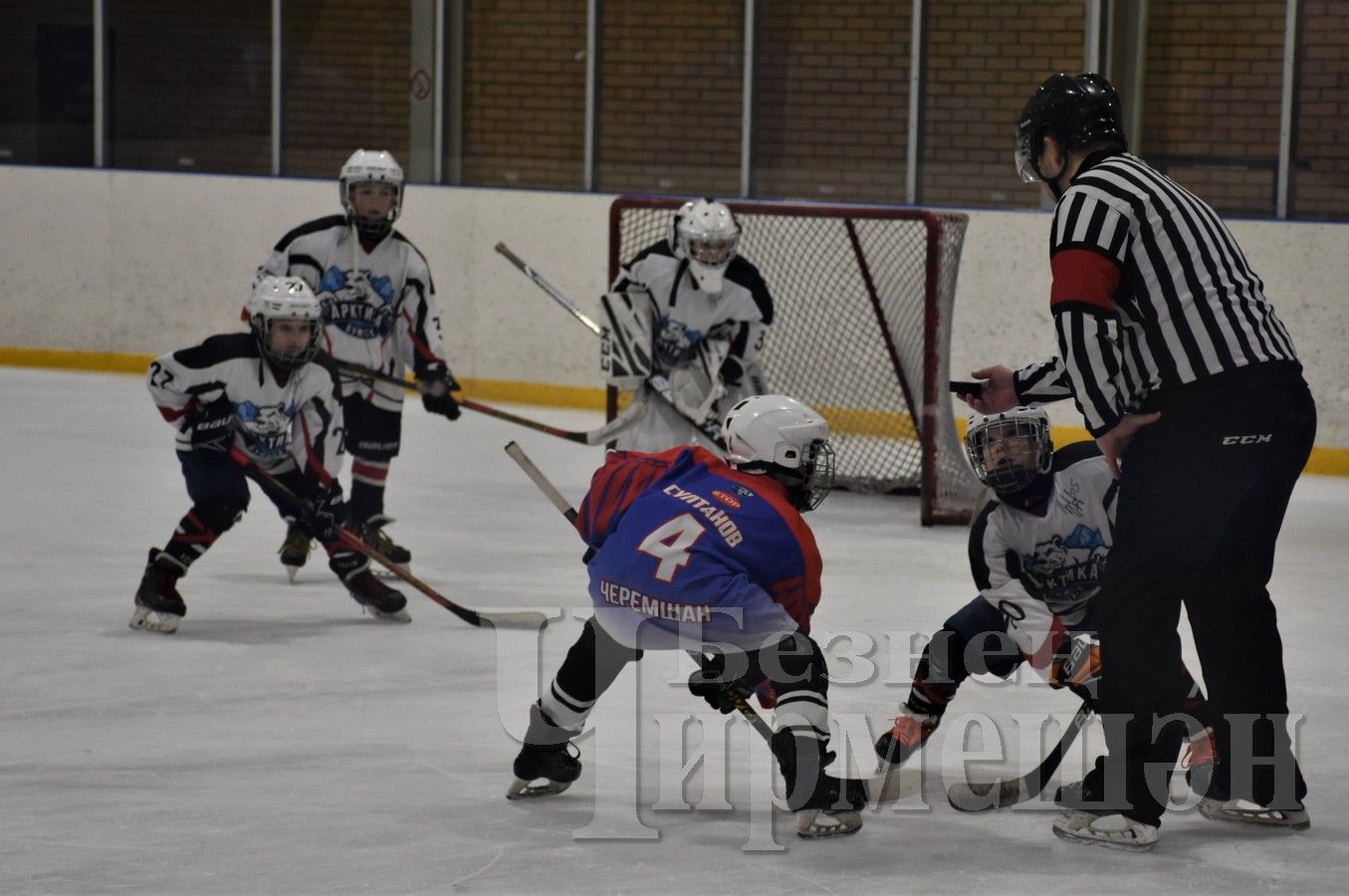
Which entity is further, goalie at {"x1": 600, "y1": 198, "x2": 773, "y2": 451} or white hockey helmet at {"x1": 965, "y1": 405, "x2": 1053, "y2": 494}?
goalie at {"x1": 600, "y1": 198, "x2": 773, "y2": 451}

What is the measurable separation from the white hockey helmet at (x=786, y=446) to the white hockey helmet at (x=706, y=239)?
8.20ft

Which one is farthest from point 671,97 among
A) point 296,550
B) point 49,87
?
point 296,550

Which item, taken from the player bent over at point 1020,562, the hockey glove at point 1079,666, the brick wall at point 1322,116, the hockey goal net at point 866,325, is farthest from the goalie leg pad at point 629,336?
the brick wall at point 1322,116

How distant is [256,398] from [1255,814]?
7.94 feet

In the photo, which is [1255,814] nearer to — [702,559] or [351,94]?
A: [702,559]

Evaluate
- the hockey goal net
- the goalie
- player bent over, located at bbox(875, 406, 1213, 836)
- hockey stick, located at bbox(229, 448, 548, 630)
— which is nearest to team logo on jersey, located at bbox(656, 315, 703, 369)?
the goalie

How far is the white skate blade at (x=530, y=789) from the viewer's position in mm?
3141

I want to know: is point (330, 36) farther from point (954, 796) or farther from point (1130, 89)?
point (954, 796)

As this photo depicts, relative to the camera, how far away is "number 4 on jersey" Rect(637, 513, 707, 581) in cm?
285

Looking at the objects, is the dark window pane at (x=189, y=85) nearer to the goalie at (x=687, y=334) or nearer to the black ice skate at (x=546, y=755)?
the goalie at (x=687, y=334)

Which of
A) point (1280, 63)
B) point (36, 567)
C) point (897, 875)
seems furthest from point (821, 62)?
point (897, 875)

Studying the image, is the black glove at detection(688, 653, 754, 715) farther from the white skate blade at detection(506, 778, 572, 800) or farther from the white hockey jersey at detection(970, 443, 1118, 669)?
the white hockey jersey at detection(970, 443, 1118, 669)

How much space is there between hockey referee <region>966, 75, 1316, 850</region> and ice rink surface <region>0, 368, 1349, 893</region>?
0.84 feet

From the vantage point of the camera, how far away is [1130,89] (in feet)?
26.9
